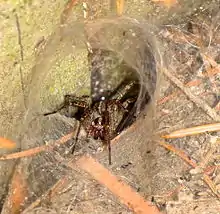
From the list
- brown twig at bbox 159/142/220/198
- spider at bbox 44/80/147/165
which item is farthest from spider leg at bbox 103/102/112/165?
brown twig at bbox 159/142/220/198

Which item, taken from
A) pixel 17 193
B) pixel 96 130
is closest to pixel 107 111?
pixel 96 130

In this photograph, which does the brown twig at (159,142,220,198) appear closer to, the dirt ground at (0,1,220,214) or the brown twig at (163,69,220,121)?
the dirt ground at (0,1,220,214)

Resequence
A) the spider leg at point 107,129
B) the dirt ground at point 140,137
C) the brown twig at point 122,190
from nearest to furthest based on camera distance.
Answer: the dirt ground at point 140,137 → the brown twig at point 122,190 → the spider leg at point 107,129

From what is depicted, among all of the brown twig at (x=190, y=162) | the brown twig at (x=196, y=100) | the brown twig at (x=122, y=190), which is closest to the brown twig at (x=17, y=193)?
the brown twig at (x=122, y=190)

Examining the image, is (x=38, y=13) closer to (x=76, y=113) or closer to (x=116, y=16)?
(x=116, y=16)

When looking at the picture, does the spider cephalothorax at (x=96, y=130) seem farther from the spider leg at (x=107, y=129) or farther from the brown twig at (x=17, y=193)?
the brown twig at (x=17, y=193)

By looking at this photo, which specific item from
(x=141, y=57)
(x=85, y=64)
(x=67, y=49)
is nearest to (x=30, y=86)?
(x=67, y=49)
